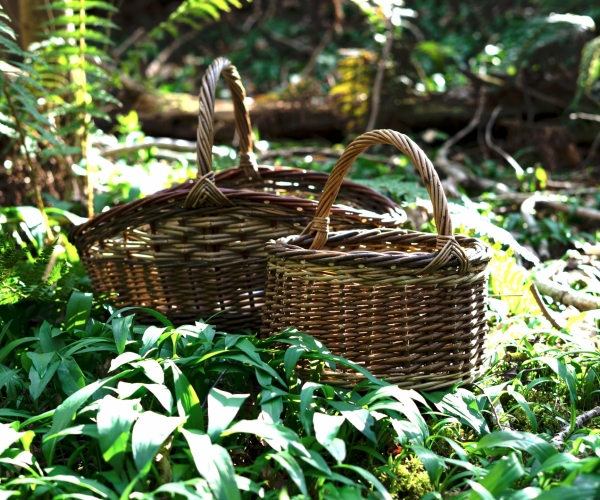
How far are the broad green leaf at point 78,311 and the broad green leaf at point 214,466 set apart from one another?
0.83 m

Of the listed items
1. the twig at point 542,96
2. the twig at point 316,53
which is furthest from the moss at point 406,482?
the twig at point 316,53

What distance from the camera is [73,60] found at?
3225 millimetres

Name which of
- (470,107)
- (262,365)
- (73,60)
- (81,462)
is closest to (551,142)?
(470,107)

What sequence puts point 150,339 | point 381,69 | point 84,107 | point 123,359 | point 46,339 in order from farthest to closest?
point 381,69 → point 84,107 → point 46,339 → point 150,339 → point 123,359

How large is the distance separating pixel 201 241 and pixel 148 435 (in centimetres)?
85

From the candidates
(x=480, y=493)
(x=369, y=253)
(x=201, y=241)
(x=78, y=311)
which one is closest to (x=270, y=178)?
(x=201, y=241)

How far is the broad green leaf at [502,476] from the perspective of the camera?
44.3 inches

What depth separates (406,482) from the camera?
1327 millimetres

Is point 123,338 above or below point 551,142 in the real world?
above

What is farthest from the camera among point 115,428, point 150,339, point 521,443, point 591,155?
point 591,155

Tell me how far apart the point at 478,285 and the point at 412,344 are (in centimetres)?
25

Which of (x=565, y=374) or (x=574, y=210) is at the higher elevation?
(x=565, y=374)

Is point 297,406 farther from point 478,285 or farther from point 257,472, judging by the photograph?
point 478,285

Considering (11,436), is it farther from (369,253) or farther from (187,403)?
(369,253)
